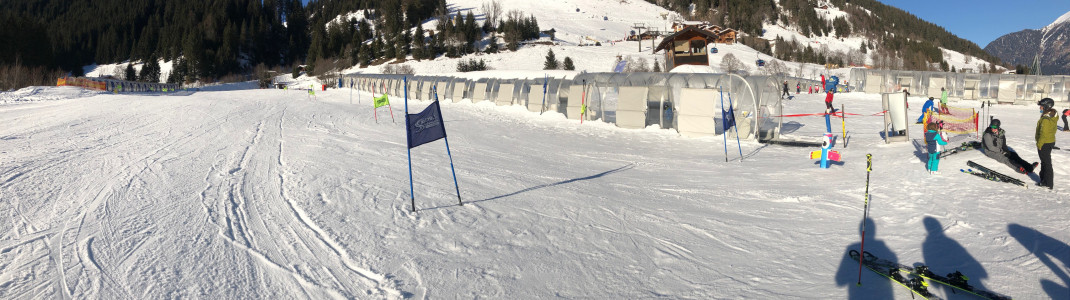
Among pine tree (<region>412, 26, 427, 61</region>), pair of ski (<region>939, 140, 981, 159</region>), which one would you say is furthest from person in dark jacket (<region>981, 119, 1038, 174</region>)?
pine tree (<region>412, 26, 427, 61</region>)

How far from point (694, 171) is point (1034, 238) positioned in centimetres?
610

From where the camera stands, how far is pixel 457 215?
747 cm

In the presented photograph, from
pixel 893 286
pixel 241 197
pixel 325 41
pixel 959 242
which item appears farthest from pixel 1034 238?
pixel 325 41

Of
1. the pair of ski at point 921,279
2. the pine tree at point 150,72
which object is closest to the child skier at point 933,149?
the pair of ski at point 921,279

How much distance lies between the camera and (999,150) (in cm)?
977

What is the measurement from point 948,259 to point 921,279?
4.35ft

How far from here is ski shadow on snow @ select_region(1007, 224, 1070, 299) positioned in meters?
5.00

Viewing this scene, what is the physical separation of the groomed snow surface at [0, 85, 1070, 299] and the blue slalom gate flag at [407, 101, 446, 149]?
3.75ft

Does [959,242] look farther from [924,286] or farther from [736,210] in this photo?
[736,210]

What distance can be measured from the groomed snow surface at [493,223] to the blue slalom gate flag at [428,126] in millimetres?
1143

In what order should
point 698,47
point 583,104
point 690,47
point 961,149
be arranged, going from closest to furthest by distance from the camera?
point 961,149, point 583,104, point 690,47, point 698,47

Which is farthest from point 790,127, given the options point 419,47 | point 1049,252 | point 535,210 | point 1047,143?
point 419,47

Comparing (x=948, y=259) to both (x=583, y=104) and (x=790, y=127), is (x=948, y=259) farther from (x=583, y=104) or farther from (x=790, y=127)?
(x=583, y=104)

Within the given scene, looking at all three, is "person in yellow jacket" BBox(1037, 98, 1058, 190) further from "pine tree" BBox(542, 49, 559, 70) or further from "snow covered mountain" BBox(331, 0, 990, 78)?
"pine tree" BBox(542, 49, 559, 70)
